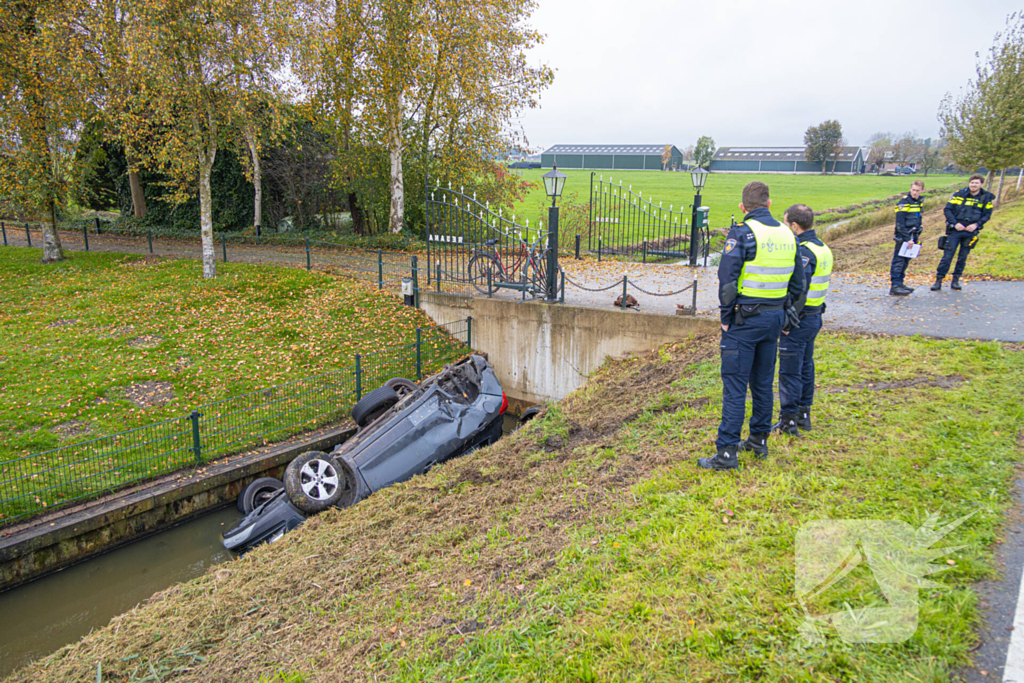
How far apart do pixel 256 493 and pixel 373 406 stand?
210 cm

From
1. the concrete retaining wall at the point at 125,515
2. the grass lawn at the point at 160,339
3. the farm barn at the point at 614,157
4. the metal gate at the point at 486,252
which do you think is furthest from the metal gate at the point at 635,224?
the farm barn at the point at 614,157

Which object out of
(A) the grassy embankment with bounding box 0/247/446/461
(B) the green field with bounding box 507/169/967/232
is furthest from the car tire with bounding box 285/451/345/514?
(B) the green field with bounding box 507/169/967/232

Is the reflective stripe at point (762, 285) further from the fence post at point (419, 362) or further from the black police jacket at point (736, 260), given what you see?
the fence post at point (419, 362)

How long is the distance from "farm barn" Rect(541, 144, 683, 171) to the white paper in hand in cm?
7081

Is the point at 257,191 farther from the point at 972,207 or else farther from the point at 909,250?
the point at 972,207

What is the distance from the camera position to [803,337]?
5512 millimetres

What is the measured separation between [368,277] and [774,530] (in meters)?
14.1

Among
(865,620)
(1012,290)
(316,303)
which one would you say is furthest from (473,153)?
(865,620)

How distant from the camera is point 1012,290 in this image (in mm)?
10602

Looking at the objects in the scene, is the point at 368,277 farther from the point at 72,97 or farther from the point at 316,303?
the point at 72,97

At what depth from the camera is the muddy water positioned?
20.0 ft

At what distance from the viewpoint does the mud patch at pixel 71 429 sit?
29.3 feet

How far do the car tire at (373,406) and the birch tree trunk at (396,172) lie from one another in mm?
12143
